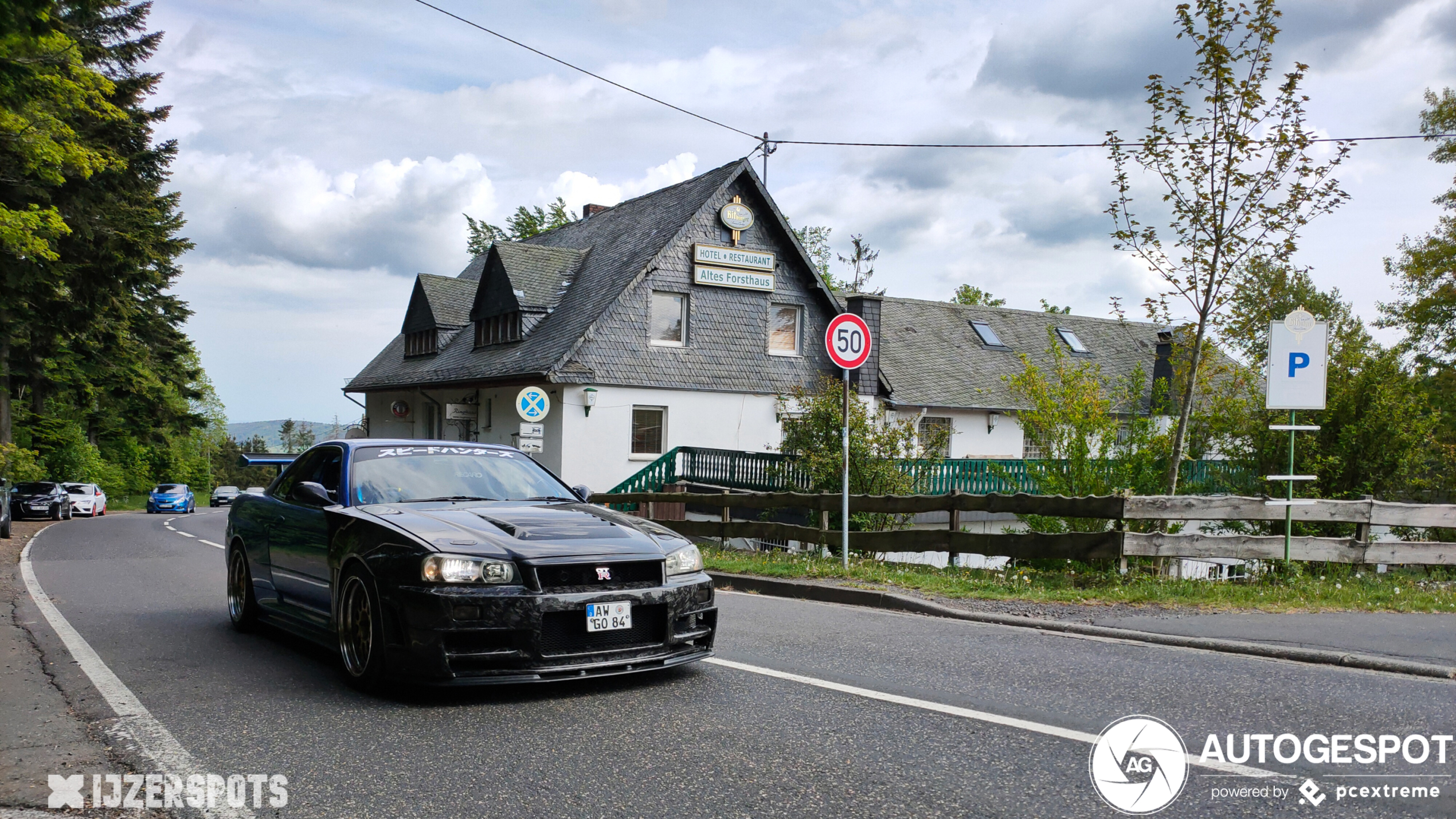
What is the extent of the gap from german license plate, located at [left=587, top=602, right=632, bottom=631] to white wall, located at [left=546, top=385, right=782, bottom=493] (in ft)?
62.2

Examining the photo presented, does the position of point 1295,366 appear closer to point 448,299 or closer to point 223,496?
point 448,299

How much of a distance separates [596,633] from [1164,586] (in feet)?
22.5

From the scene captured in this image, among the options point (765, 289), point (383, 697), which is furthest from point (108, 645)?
point (765, 289)

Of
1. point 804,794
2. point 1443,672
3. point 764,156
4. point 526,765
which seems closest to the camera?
point 804,794

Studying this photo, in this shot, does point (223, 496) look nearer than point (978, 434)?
No

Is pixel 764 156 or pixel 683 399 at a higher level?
pixel 764 156

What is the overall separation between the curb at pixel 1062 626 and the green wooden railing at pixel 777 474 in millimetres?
4414

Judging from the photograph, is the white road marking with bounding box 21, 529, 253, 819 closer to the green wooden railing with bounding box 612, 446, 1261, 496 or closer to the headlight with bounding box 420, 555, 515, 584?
the headlight with bounding box 420, 555, 515, 584

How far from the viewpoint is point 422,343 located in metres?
36.6

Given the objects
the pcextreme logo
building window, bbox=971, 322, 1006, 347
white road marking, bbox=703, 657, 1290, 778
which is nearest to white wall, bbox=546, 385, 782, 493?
building window, bbox=971, 322, 1006, 347

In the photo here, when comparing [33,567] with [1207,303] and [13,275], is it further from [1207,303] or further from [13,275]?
[1207,303]

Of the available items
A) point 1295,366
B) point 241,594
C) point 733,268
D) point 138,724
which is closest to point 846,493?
point 1295,366

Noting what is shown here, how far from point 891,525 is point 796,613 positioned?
6354 millimetres

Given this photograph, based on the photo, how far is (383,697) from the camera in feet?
19.3
